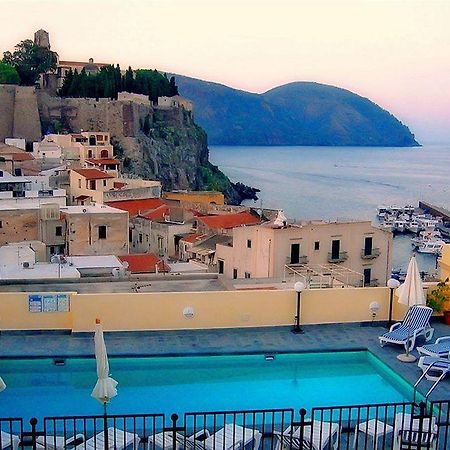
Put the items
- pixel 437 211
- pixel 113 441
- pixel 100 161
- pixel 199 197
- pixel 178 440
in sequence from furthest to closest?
pixel 437 211 < pixel 100 161 < pixel 199 197 < pixel 178 440 < pixel 113 441

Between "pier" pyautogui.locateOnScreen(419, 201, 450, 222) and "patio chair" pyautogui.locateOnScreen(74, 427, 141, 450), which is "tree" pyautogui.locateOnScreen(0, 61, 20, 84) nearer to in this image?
"pier" pyautogui.locateOnScreen(419, 201, 450, 222)

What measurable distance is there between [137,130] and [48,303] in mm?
58545

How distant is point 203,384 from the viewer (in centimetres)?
935

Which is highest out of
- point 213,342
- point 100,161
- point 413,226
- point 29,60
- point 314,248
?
point 29,60

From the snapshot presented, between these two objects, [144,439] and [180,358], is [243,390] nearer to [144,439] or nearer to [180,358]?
[180,358]

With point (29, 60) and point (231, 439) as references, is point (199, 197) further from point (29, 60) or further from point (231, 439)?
point (231, 439)

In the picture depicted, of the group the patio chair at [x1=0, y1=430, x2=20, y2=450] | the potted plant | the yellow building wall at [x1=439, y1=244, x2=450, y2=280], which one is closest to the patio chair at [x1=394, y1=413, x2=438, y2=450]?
the patio chair at [x1=0, y1=430, x2=20, y2=450]

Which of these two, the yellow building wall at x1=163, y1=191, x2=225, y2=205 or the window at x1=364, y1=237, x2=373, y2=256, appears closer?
the window at x1=364, y1=237, x2=373, y2=256

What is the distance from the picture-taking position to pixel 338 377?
382 inches

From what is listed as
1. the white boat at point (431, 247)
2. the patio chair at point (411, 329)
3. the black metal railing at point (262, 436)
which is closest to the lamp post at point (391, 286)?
the patio chair at point (411, 329)

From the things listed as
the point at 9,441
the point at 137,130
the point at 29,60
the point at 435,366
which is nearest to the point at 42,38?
the point at 29,60

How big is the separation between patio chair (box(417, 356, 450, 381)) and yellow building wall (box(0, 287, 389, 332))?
2147mm

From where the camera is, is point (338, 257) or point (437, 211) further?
point (437, 211)

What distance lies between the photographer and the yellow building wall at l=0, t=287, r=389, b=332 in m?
10.5
